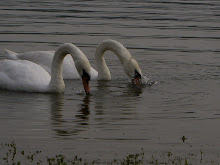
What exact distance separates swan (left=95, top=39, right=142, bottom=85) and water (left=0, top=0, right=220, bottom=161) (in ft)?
1.07

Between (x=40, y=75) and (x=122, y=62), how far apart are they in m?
2.51

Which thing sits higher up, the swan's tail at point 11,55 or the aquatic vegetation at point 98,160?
the swan's tail at point 11,55

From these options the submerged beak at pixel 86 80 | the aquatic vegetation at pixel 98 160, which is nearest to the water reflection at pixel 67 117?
the submerged beak at pixel 86 80

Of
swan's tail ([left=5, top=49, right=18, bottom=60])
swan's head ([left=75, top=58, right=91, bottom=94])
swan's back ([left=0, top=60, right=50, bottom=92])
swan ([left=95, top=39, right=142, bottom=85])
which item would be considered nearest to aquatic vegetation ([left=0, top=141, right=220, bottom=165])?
swan's head ([left=75, top=58, right=91, bottom=94])

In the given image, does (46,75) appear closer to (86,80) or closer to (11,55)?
(86,80)

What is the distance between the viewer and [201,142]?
9734 mm

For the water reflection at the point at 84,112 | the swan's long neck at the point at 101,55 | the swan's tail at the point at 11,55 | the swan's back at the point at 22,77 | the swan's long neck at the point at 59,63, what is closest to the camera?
the water reflection at the point at 84,112

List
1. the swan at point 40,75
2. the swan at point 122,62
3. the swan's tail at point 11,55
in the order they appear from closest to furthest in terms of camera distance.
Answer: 1. the swan at point 40,75
2. the swan at point 122,62
3. the swan's tail at point 11,55

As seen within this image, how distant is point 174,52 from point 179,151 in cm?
994

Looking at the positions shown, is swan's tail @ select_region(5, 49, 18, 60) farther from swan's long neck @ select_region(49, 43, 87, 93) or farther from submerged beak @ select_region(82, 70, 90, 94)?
submerged beak @ select_region(82, 70, 90, 94)

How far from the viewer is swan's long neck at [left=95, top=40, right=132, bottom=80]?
16.0 metres

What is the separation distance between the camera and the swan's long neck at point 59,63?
45.4 ft

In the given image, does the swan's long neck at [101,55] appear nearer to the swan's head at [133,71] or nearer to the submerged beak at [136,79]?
the swan's head at [133,71]

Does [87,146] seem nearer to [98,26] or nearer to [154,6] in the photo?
[98,26]
